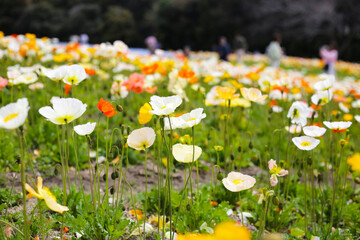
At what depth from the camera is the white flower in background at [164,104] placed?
1.19 metres

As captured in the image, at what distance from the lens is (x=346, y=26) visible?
1905cm

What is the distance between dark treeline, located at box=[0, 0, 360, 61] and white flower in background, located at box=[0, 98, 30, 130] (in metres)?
19.8

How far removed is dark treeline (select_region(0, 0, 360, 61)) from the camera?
19844 millimetres

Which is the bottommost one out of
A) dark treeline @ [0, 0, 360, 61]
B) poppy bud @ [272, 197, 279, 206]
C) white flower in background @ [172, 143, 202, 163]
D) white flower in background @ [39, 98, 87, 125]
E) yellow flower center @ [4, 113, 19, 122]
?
dark treeline @ [0, 0, 360, 61]

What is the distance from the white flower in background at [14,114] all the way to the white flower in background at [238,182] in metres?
0.65

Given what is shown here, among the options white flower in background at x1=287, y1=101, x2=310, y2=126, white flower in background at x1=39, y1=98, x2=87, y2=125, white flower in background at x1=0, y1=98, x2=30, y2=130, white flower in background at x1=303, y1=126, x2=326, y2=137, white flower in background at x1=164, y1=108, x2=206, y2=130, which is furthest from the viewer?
white flower in background at x1=287, y1=101, x2=310, y2=126

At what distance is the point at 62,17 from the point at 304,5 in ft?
50.2

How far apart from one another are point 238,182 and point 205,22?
21717 mm

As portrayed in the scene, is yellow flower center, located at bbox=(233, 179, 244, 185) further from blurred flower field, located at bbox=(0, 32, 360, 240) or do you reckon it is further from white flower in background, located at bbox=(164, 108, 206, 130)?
white flower in background, located at bbox=(164, 108, 206, 130)

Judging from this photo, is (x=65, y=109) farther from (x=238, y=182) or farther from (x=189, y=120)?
(x=238, y=182)

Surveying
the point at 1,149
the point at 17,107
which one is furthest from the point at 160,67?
the point at 17,107

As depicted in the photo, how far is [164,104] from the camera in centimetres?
127

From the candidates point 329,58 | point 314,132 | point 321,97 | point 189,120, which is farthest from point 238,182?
point 329,58

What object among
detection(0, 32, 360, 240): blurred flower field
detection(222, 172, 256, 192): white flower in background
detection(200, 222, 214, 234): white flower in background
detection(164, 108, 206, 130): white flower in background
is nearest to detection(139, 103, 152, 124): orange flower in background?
detection(0, 32, 360, 240): blurred flower field
